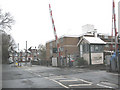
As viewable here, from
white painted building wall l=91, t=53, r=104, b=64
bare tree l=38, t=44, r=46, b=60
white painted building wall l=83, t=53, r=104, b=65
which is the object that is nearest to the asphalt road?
white painted building wall l=83, t=53, r=104, b=65

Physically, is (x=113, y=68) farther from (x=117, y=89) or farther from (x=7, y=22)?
(x=7, y=22)

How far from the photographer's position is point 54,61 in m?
34.1

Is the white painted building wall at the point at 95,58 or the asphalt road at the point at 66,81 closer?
the asphalt road at the point at 66,81

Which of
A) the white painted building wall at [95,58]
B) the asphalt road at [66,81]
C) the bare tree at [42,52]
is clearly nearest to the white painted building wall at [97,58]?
the white painted building wall at [95,58]

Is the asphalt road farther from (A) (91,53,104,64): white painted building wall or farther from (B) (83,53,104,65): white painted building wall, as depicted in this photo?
(A) (91,53,104,64): white painted building wall

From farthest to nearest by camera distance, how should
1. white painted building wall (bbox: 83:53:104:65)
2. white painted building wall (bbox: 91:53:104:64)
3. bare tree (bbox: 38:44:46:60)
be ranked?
bare tree (bbox: 38:44:46:60) < white painted building wall (bbox: 91:53:104:64) < white painted building wall (bbox: 83:53:104:65)

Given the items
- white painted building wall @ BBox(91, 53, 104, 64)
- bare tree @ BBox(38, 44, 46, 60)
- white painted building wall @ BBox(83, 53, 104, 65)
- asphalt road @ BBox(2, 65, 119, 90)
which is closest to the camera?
asphalt road @ BBox(2, 65, 119, 90)

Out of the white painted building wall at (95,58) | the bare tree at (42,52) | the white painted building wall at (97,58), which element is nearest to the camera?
the white painted building wall at (95,58)

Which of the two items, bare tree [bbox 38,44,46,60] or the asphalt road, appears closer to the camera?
the asphalt road

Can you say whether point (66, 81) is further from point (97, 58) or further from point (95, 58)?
point (97, 58)

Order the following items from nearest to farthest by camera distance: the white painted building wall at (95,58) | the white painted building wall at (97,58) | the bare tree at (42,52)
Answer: the white painted building wall at (95,58) < the white painted building wall at (97,58) < the bare tree at (42,52)

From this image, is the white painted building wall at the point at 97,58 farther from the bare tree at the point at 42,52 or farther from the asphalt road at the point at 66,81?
the bare tree at the point at 42,52

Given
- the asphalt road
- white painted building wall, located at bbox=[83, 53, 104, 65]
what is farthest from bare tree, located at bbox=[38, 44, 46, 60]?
the asphalt road

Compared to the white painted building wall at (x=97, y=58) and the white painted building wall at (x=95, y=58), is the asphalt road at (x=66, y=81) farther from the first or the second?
the white painted building wall at (x=97, y=58)
